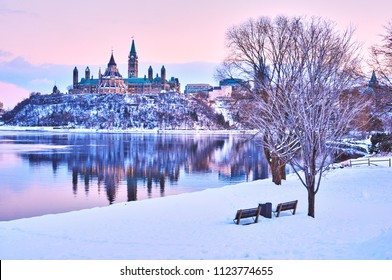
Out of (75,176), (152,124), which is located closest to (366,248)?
(75,176)

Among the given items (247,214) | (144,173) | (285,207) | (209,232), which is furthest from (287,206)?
(144,173)

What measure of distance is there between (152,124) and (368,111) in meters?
158

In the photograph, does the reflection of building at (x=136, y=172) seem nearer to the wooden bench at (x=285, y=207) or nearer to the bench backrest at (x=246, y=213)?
the wooden bench at (x=285, y=207)

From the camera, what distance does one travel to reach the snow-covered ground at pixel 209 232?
33.7 feet

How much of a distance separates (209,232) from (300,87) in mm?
6930

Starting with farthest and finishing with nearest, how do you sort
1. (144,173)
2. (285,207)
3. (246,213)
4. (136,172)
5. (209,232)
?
(136,172)
(144,173)
(285,207)
(246,213)
(209,232)

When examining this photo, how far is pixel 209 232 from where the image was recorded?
12922mm

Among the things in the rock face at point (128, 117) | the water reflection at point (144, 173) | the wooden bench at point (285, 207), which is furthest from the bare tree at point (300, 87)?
the rock face at point (128, 117)

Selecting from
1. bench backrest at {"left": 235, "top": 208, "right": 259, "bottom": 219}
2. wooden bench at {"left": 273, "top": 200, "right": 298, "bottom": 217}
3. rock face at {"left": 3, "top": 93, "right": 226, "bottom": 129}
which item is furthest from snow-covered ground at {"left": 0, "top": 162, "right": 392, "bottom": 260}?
rock face at {"left": 3, "top": 93, "right": 226, "bottom": 129}

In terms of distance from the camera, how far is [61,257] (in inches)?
403

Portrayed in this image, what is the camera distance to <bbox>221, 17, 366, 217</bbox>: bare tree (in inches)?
595

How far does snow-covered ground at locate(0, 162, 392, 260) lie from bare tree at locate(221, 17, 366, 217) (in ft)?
5.96

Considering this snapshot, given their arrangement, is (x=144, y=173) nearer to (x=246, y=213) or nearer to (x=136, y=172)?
(x=136, y=172)
